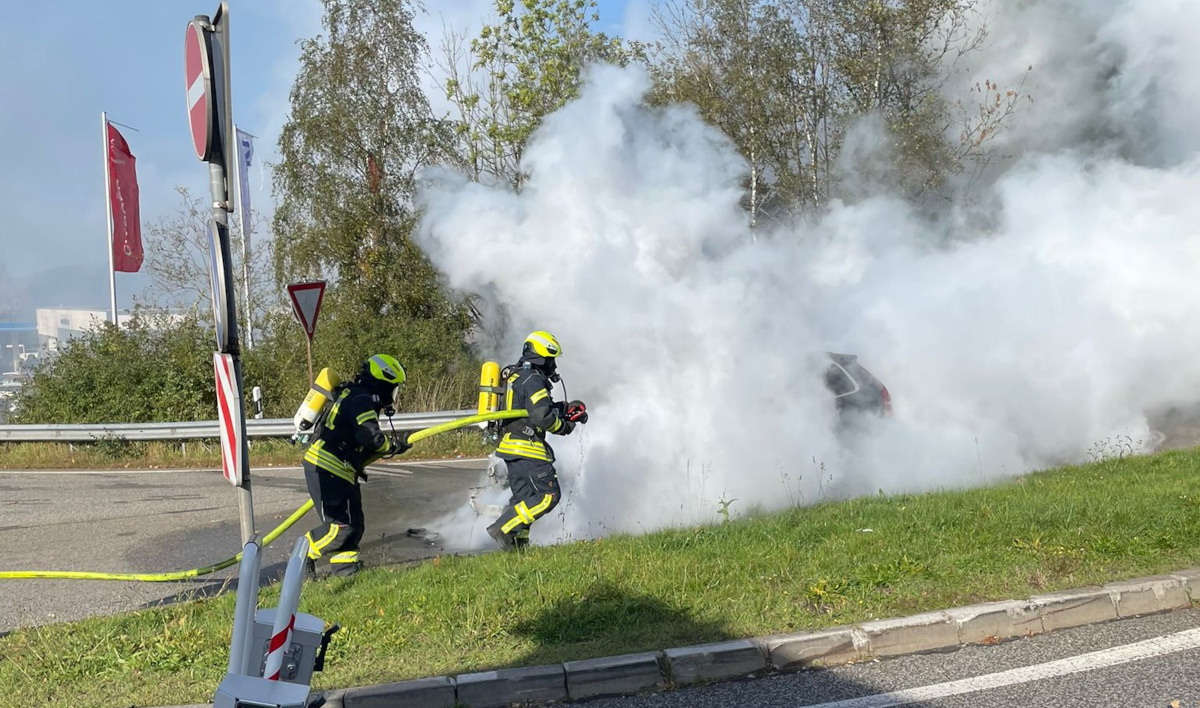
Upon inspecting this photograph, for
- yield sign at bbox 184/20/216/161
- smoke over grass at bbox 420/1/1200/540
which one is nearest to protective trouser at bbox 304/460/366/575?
smoke over grass at bbox 420/1/1200/540

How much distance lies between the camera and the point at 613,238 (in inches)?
404

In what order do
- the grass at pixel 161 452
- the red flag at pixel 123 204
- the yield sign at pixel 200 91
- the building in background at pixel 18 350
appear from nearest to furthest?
the yield sign at pixel 200 91
the grass at pixel 161 452
the building in background at pixel 18 350
the red flag at pixel 123 204

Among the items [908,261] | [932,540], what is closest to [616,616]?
[932,540]

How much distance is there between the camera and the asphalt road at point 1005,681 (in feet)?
15.1

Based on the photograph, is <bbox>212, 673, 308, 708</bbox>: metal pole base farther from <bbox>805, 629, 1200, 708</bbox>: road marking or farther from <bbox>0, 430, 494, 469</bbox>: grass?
<bbox>0, 430, 494, 469</bbox>: grass

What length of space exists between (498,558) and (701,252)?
455cm

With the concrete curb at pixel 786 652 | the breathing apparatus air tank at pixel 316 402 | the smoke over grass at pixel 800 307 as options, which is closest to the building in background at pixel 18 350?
the smoke over grass at pixel 800 307

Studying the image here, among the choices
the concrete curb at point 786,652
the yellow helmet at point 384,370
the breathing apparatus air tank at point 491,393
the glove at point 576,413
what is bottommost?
the concrete curb at point 786,652

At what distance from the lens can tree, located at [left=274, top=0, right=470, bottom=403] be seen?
18.7m

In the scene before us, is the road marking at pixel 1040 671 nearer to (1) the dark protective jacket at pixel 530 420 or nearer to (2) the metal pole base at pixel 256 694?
(2) the metal pole base at pixel 256 694

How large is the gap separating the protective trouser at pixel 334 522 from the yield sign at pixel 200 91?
3926 millimetres

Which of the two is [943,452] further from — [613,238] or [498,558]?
[498,558]

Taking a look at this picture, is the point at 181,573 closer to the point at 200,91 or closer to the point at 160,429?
the point at 200,91

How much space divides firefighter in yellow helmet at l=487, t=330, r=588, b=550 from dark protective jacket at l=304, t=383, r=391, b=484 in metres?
0.95
